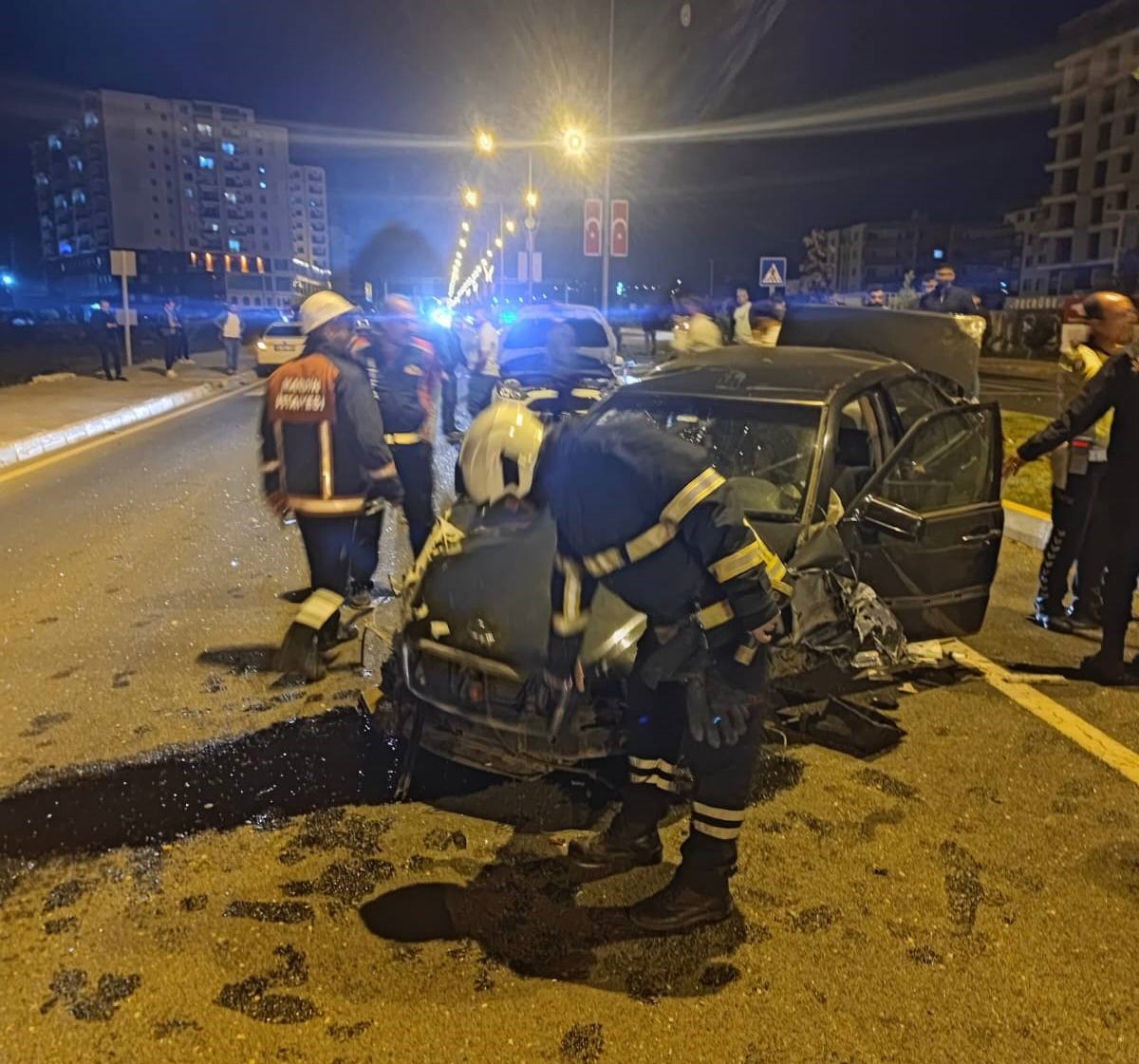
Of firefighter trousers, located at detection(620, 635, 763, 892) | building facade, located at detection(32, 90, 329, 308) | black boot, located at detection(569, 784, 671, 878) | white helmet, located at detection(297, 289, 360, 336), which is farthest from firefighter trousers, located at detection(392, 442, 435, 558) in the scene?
building facade, located at detection(32, 90, 329, 308)

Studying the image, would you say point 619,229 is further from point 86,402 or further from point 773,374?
point 773,374

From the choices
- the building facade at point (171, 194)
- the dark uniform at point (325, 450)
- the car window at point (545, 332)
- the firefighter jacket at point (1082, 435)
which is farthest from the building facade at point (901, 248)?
the dark uniform at point (325, 450)

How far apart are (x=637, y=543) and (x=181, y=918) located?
6.05ft

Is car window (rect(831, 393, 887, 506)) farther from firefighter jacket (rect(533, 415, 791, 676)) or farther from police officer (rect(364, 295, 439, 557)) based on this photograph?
police officer (rect(364, 295, 439, 557))

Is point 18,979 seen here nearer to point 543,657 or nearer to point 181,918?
point 181,918

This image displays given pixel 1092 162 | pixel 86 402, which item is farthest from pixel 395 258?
pixel 86 402

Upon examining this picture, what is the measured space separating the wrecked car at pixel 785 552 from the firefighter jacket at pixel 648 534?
0.47 metres

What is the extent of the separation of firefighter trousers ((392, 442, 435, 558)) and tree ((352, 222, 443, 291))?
91.0 metres

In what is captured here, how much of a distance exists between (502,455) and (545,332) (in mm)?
12202

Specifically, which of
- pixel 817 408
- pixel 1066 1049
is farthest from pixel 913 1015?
pixel 817 408

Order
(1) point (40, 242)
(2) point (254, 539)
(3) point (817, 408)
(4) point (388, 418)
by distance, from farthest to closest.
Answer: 1. (1) point (40, 242)
2. (2) point (254, 539)
3. (4) point (388, 418)
4. (3) point (817, 408)

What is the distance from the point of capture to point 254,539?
8.05 meters

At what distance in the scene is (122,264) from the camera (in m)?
22.3

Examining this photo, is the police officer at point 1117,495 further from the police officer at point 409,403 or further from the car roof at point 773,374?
the police officer at point 409,403
